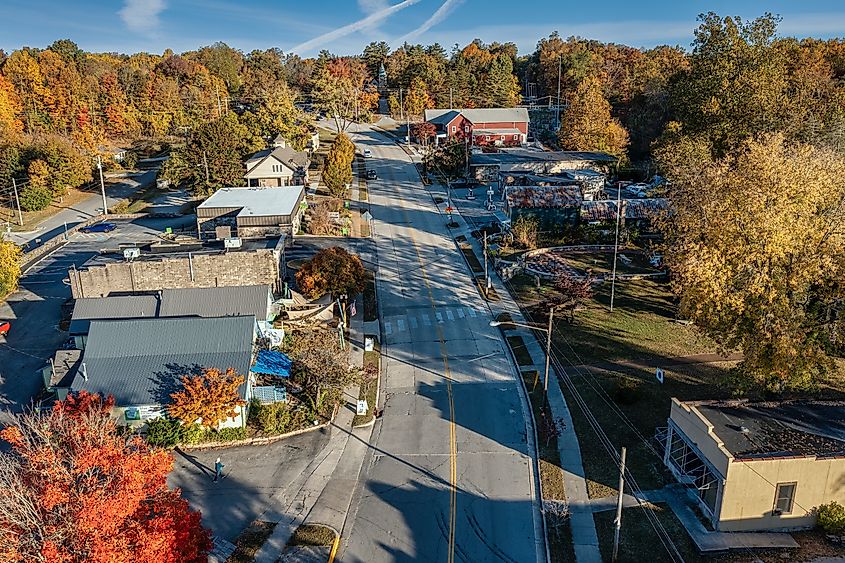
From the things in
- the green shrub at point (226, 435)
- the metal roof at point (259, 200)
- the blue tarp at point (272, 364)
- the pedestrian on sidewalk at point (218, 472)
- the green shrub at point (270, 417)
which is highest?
the metal roof at point (259, 200)

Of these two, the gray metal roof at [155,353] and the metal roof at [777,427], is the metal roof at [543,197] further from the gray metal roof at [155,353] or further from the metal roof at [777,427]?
the metal roof at [777,427]

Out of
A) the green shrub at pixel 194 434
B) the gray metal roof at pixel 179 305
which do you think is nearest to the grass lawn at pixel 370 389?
the gray metal roof at pixel 179 305

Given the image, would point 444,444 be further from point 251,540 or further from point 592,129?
point 592,129

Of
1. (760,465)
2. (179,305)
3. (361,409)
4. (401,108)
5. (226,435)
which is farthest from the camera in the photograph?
(401,108)

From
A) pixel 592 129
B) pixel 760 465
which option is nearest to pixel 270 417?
pixel 760 465

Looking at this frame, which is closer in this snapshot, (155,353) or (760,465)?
(760,465)

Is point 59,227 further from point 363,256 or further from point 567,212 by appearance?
point 567,212

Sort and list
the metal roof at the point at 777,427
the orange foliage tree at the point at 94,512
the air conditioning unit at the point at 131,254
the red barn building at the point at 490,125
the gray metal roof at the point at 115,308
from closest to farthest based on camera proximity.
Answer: the orange foliage tree at the point at 94,512 < the metal roof at the point at 777,427 < the gray metal roof at the point at 115,308 < the air conditioning unit at the point at 131,254 < the red barn building at the point at 490,125

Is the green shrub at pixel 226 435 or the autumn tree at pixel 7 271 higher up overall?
the autumn tree at pixel 7 271
